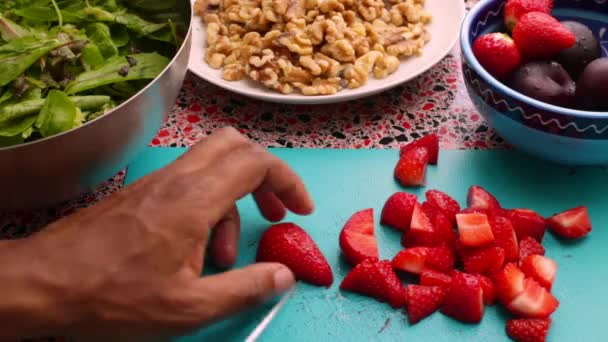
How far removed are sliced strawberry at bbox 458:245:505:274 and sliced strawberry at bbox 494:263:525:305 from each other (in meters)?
0.01

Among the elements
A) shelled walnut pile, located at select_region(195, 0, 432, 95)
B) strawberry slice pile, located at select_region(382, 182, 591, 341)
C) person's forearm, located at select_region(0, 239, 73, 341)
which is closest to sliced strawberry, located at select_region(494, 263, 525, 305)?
strawberry slice pile, located at select_region(382, 182, 591, 341)

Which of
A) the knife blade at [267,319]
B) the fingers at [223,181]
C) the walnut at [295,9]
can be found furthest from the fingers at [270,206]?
the walnut at [295,9]

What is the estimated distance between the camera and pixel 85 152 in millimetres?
860

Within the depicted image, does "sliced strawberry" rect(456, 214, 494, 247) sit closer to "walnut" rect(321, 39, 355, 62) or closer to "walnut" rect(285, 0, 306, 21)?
"walnut" rect(321, 39, 355, 62)

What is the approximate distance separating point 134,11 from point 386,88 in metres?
0.47

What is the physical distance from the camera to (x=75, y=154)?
85 cm

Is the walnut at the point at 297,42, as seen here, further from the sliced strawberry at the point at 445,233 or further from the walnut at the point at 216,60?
the sliced strawberry at the point at 445,233

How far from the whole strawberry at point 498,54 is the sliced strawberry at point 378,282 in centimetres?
40

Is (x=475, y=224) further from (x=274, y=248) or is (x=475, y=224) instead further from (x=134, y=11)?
(x=134, y=11)

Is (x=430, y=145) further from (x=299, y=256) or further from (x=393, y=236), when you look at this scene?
(x=299, y=256)

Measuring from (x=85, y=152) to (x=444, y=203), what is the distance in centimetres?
53

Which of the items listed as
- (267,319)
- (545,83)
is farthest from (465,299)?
(545,83)

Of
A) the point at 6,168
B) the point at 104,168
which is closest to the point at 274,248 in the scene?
the point at 104,168

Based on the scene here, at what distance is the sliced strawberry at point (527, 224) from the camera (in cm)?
99
